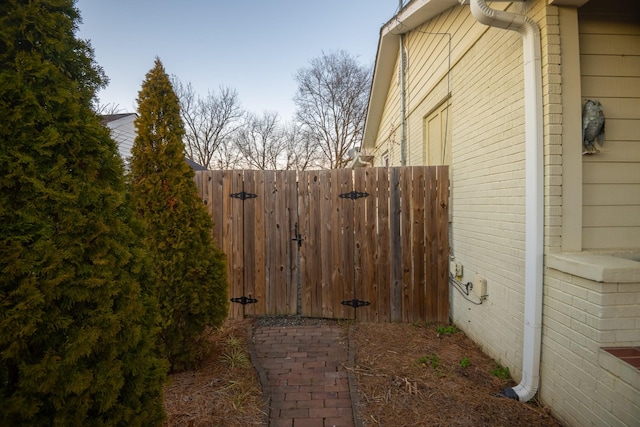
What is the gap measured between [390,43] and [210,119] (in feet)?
56.7

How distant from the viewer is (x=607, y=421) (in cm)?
198

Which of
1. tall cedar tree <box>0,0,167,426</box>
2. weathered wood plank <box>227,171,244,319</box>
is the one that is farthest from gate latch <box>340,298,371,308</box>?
tall cedar tree <box>0,0,167,426</box>

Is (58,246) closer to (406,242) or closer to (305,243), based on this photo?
(305,243)

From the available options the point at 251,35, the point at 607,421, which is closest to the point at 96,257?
the point at 607,421

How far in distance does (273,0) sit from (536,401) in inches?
365

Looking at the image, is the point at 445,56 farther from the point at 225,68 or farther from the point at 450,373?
the point at 225,68

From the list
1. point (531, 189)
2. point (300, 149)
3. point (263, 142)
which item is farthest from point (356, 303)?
point (263, 142)

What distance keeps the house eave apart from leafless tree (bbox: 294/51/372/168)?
329 inches

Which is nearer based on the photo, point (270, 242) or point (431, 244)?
point (431, 244)

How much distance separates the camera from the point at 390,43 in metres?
6.68

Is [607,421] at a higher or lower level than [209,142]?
lower

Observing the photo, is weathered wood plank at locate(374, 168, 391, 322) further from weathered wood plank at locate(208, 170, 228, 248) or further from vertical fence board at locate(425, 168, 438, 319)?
weathered wood plank at locate(208, 170, 228, 248)

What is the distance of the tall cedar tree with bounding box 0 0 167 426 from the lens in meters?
1.21

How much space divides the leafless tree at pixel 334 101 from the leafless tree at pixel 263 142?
241 cm
